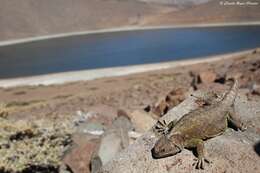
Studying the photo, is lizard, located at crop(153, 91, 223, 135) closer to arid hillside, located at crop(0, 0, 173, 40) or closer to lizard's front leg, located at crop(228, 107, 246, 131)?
lizard's front leg, located at crop(228, 107, 246, 131)

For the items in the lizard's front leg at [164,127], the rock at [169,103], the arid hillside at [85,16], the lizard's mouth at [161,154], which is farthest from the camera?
the arid hillside at [85,16]

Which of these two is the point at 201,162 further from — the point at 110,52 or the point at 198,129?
the point at 110,52

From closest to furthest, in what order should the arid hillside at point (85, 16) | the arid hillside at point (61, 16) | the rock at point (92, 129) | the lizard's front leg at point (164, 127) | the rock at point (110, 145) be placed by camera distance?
1. the lizard's front leg at point (164, 127)
2. the rock at point (110, 145)
3. the rock at point (92, 129)
4. the arid hillside at point (61, 16)
5. the arid hillside at point (85, 16)

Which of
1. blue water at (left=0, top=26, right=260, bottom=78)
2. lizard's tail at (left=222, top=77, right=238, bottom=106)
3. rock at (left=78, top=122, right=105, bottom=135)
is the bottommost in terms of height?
blue water at (left=0, top=26, right=260, bottom=78)

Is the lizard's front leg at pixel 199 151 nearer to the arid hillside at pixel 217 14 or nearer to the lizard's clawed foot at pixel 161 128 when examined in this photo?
the lizard's clawed foot at pixel 161 128

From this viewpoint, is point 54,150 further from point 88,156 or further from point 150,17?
point 150,17

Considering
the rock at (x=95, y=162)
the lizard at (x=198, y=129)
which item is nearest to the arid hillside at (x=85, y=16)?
the rock at (x=95, y=162)

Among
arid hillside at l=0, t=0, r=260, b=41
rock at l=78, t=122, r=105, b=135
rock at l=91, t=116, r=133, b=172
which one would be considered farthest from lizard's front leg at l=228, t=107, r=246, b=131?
arid hillside at l=0, t=0, r=260, b=41
